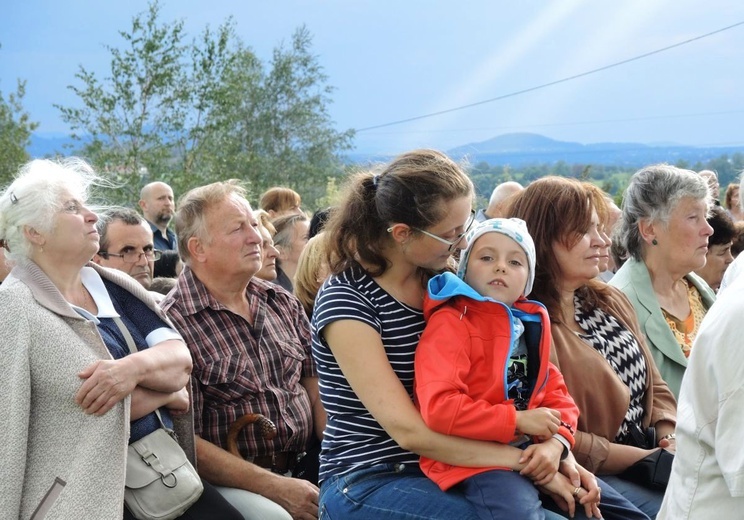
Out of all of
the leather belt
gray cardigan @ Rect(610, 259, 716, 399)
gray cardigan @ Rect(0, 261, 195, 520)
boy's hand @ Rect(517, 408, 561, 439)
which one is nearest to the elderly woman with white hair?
gray cardigan @ Rect(0, 261, 195, 520)

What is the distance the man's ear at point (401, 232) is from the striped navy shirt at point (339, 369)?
141 millimetres

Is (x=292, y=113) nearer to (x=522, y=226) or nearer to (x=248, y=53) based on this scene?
(x=248, y=53)

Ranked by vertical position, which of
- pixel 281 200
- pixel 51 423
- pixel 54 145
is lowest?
pixel 51 423

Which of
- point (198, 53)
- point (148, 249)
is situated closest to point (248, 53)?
point (198, 53)

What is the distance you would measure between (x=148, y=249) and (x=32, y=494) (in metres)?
2.49

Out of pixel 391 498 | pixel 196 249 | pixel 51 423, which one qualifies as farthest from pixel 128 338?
pixel 391 498

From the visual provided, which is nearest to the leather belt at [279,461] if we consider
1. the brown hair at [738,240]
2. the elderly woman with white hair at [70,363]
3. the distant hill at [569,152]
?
the elderly woman with white hair at [70,363]

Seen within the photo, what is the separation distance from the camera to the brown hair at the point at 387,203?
2.40 meters

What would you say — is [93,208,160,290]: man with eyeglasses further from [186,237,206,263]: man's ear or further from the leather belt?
the leather belt

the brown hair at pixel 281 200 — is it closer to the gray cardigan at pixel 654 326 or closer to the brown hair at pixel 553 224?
the gray cardigan at pixel 654 326

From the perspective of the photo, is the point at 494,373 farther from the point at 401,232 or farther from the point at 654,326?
the point at 654,326

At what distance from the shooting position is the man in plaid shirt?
3.14 metres

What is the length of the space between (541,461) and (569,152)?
39.7m

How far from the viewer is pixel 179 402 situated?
2904mm
